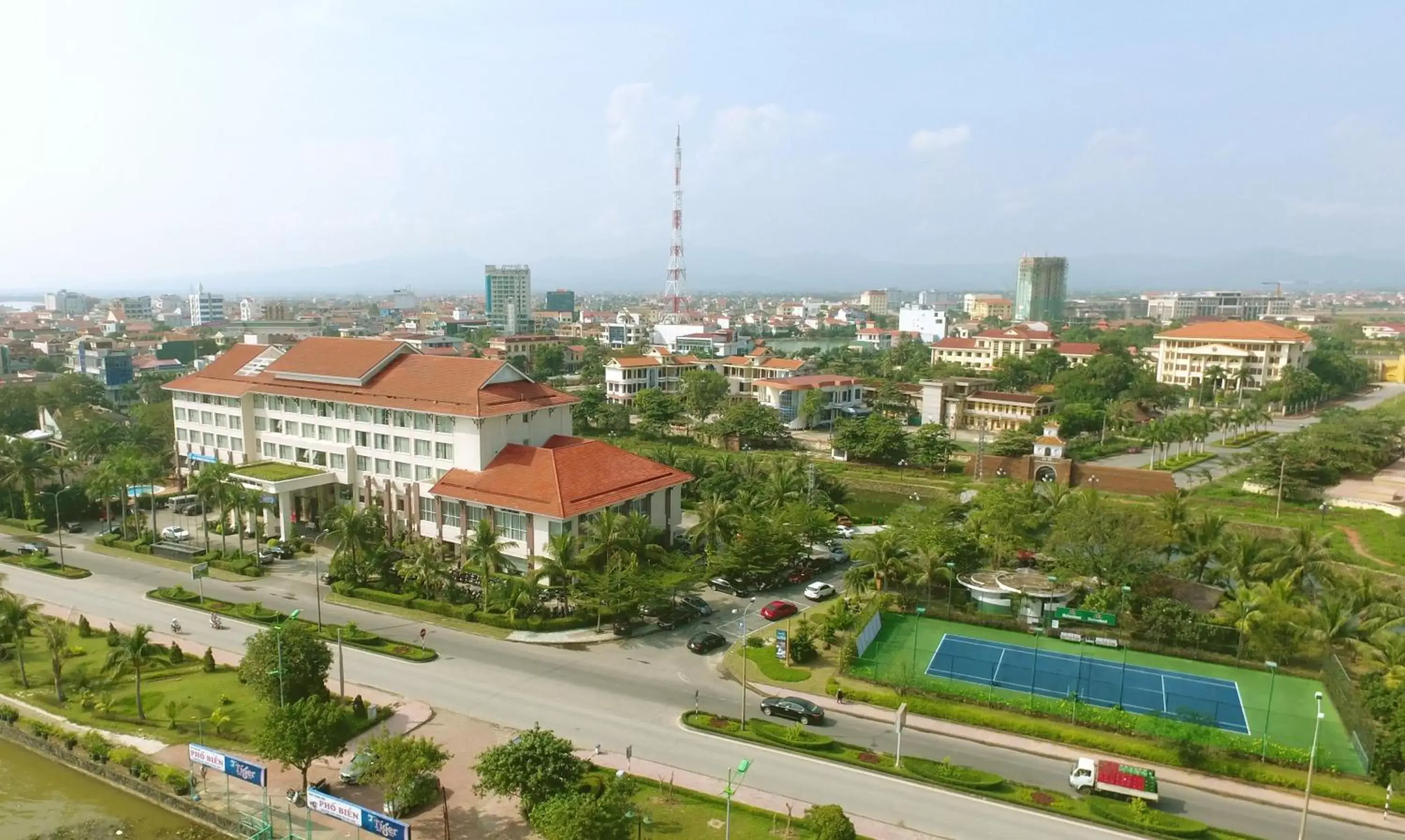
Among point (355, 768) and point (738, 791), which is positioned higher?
point (355, 768)

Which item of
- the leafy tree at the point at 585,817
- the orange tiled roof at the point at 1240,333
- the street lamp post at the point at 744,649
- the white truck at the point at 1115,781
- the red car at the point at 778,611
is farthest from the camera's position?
the orange tiled roof at the point at 1240,333

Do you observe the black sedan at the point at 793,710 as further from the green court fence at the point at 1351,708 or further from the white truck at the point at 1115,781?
the green court fence at the point at 1351,708

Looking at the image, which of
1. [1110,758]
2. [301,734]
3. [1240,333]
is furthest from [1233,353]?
[301,734]

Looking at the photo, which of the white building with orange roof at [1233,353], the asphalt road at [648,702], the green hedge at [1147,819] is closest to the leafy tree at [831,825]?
the asphalt road at [648,702]

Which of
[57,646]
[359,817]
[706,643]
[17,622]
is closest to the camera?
[359,817]

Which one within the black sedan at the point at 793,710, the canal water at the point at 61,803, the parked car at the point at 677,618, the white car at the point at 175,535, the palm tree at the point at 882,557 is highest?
the palm tree at the point at 882,557

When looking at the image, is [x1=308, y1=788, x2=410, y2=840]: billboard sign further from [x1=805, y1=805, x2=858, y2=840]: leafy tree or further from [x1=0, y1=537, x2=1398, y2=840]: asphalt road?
[x1=805, y1=805, x2=858, y2=840]: leafy tree

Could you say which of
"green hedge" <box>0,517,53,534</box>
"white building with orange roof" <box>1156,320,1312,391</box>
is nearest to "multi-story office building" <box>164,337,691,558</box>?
"green hedge" <box>0,517,53,534</box>

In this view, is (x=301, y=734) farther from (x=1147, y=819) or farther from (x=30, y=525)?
(x=30, y=525)
